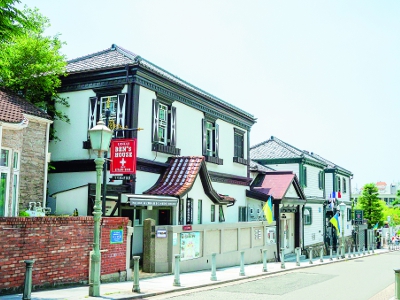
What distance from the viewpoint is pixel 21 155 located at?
17.2 meters

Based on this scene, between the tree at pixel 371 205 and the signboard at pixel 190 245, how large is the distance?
160 ft

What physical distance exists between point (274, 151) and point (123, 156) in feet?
84.0

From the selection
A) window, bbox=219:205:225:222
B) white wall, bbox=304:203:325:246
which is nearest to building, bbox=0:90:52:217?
window, bbox=219:205:225:222

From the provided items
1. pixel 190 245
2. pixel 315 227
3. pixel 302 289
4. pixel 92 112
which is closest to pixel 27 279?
pixel 302 289

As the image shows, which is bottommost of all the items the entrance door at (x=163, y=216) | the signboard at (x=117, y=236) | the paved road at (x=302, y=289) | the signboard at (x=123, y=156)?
the paved road at (x=302, y=289)

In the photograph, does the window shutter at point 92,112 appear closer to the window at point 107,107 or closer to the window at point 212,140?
the window at point 107,107

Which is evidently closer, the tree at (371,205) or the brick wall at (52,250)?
the brick wall at (52,250)

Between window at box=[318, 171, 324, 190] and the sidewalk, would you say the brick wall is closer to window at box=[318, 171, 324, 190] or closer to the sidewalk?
the sidewalk

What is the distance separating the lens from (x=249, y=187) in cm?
3142

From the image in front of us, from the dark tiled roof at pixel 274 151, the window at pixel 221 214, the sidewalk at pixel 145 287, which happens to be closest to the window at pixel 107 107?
the sidewalk at pixel 145 287

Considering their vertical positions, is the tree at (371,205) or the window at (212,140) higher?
the window at (212,140)

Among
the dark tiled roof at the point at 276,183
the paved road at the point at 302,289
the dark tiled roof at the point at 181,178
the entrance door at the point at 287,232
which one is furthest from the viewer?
the entrance door at the point at 287,232

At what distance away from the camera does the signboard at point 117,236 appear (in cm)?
1538

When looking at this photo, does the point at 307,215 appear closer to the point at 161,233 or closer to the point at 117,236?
the point at 161,233
